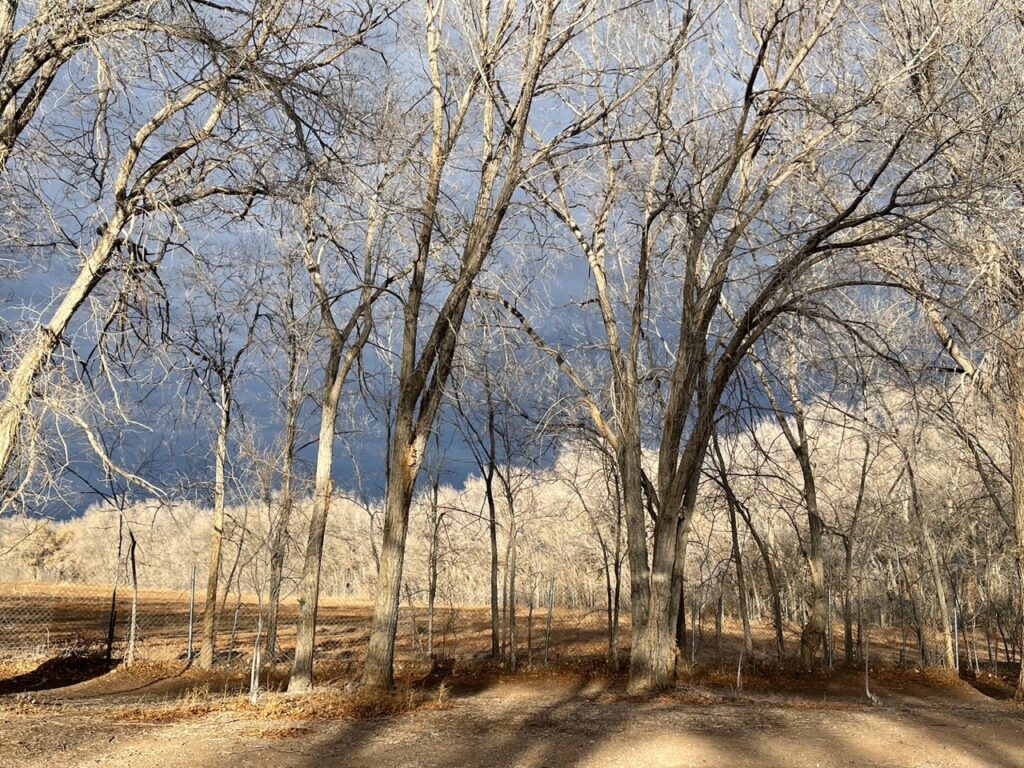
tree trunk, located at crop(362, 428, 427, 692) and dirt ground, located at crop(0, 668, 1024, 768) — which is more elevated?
tree trunk, located at crop(362, 428, 427, 692)

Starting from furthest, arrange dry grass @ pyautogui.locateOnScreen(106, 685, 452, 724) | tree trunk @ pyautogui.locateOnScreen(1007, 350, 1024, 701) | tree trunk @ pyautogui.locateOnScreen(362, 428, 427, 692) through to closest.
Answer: tree trunk @ pyautogui.locateOnScreen(1007, 350, 1024, 701)
tree trunk @ pyautogui.locateOnScreen(362, 428, 427, 692)
dry grass @ pyautogui.locateOnScreen(106, 685, 452, 724)

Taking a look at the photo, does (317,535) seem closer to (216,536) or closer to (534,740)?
(216,536)

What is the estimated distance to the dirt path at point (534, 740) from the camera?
6.03m

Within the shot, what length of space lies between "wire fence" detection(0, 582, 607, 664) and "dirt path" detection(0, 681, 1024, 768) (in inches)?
252

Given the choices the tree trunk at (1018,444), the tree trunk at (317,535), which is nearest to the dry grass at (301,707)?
the tree trunk at (317,535)

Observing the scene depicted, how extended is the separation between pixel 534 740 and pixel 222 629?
1758 cm

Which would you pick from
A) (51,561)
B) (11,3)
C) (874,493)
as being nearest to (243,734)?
(11,3)

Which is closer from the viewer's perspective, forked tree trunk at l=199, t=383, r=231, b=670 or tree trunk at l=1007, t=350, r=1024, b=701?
tree trunk at l=1007, t=350, r=1024, b=701

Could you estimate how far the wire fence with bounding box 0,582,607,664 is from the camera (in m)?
16.5

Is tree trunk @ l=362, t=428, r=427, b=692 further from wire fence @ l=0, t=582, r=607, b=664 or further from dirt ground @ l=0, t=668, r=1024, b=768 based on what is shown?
wire fence @ l=0, t=582, r=607, b=664

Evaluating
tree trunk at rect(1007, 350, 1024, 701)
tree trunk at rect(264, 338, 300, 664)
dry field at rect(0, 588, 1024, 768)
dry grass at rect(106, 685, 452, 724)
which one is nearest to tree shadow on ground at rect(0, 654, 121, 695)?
dry field at rect(0, 588, 1024, 768)

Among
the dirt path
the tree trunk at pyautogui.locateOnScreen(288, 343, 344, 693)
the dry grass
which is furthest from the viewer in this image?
the tree trunk at pyautogui.locateOnScreen(288, 343, 344, 693)

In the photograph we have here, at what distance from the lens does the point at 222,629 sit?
2222cm

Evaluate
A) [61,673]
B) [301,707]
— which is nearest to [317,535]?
[301,707]
